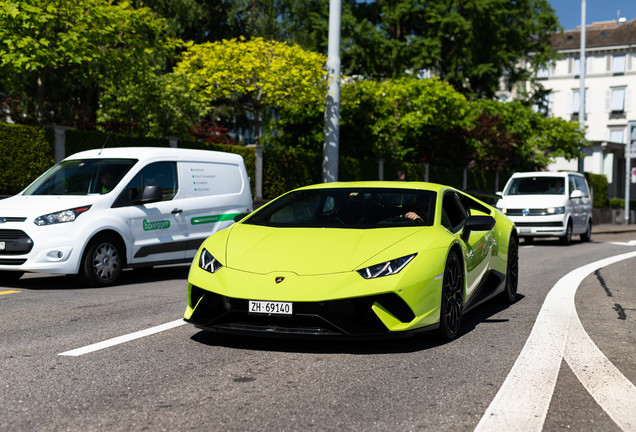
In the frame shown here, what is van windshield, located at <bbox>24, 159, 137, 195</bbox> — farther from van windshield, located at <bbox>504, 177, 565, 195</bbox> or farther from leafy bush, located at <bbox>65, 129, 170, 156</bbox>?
van windshield, located at <bbox>504, 177, 565, 195</bbox>

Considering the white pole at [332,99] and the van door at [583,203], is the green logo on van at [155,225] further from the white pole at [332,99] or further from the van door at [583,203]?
the van door at [583,203]

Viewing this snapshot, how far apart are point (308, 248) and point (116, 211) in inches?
190

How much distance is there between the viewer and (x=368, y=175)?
29359mm

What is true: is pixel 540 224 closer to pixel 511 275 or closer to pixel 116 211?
pixel 511 275

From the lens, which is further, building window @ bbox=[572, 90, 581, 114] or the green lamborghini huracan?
building window @ bbox=[572, 90, 581, 114]

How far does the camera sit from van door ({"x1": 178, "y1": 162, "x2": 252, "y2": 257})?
11.1m

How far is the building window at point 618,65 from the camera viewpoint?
250 ft

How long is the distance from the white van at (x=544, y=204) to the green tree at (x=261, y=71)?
6.83 m

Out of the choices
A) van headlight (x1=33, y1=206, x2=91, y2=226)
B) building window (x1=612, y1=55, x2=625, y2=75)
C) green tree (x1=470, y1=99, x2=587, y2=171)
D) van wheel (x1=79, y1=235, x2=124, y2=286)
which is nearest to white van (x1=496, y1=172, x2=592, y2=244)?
van wheel (x1=79, y1=235, x2=124, y2=286)

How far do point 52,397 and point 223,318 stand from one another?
58.2 inches

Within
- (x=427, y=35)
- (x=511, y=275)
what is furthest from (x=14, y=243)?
(x=427, y=35)

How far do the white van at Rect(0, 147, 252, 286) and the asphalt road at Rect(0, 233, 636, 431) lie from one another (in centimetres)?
164

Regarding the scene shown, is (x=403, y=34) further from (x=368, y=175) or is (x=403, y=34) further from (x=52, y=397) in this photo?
(x=52, y=397)

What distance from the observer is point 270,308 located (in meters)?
5.36
